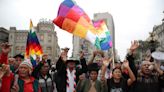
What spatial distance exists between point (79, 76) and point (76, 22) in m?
2.68

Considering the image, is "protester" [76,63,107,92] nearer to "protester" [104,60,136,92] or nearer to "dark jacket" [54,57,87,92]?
"protester" [104,60,136,92]

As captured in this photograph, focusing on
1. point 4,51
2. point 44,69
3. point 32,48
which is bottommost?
point 44,69

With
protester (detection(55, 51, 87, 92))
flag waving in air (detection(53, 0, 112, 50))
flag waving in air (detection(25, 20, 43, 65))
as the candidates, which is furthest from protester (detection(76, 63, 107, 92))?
flag waving in air (detection(25, 20, 43, 65))

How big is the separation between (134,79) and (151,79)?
12.6 inches

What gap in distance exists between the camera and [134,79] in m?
6.48

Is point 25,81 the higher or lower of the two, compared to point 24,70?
lower

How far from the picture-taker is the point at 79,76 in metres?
8.05

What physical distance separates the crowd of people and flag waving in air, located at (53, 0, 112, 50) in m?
1.49

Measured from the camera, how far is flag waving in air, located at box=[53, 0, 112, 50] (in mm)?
10062

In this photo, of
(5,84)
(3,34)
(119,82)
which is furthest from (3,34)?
(5,84)

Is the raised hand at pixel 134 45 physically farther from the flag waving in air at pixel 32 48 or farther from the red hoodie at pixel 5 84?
the flag waving in air at pixel 32 48

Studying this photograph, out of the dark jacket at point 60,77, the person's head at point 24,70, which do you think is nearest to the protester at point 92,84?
the dark jacket at point 60,77

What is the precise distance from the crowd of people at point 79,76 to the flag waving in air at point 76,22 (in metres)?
1.49

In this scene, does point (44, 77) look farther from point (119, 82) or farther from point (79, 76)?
point (119, 82)
